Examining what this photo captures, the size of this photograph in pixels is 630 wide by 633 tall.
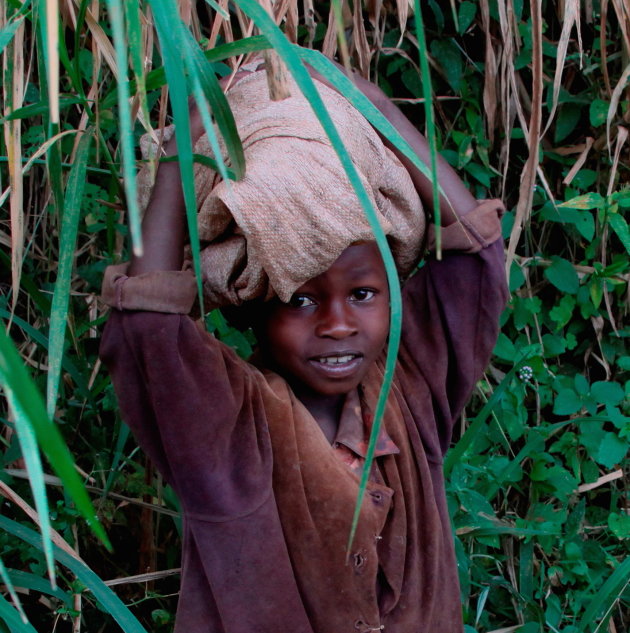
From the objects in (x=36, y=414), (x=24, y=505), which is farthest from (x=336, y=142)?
(x=24, y=505)

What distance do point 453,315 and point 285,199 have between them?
1.36 ft

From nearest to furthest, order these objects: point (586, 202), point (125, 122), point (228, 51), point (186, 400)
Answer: point (125, 122), point (228, 51), point (186, 400), point (586, 202)

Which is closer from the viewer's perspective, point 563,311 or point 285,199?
point 285,199

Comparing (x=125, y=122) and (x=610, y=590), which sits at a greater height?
(x=125, y=122)

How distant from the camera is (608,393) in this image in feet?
7.45

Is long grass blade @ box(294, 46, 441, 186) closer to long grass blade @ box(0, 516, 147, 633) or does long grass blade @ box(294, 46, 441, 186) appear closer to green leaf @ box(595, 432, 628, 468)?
long grass blade @ box(0, 516, 147, 633)

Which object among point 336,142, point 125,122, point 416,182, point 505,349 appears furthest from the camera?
point 505,349

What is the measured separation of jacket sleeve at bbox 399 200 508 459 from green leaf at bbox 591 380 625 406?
77cm

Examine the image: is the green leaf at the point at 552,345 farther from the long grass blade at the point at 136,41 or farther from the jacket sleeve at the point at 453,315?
the long grass blade at the point at 136,41

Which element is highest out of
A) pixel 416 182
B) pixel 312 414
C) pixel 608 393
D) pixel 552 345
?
pixel 416 182

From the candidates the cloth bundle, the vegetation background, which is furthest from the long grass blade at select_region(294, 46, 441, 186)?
the vegetation background

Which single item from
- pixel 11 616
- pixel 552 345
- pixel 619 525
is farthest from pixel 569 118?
pixel 11 616

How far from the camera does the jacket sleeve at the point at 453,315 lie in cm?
152

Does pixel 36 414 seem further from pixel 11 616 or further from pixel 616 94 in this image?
pixel 616 94
